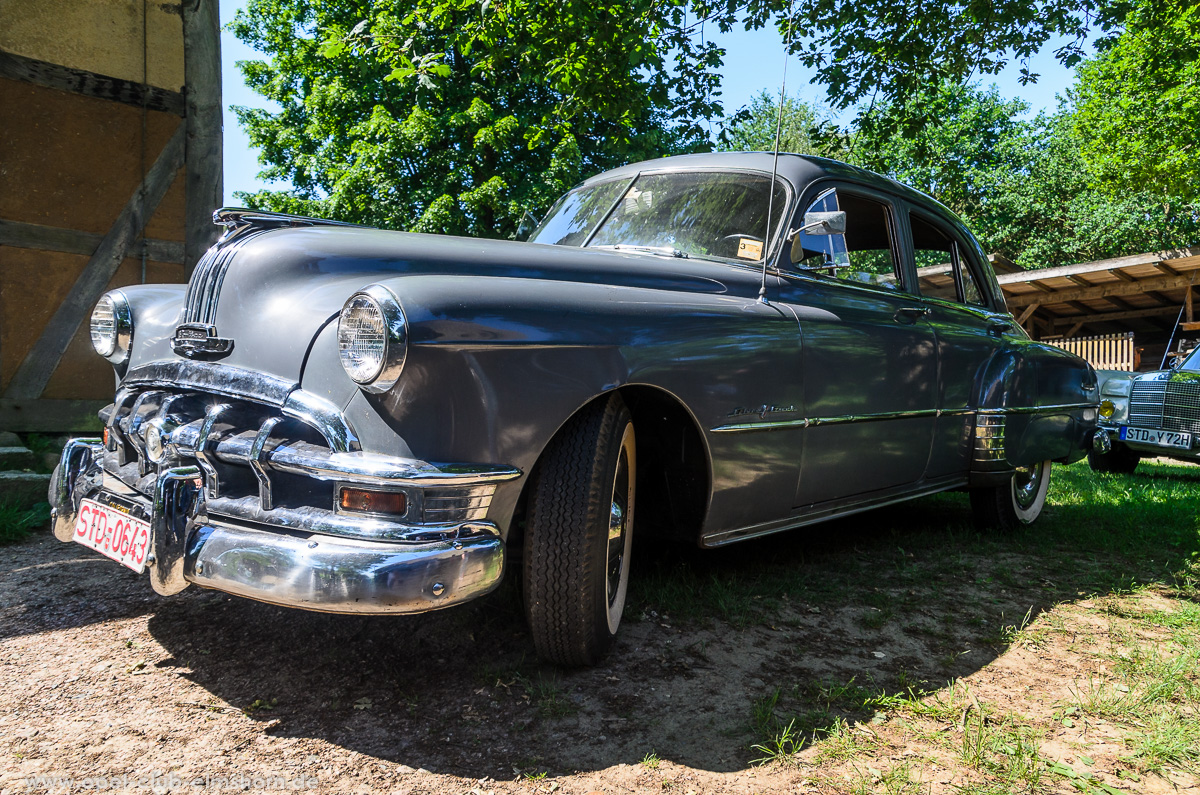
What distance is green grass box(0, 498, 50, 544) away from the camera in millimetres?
3922

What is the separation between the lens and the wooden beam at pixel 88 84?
525 centimetres

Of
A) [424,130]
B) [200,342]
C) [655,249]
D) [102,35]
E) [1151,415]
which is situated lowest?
[1151,415]

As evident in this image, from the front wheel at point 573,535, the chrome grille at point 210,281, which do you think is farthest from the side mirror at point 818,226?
the chrome grille at point 210,281

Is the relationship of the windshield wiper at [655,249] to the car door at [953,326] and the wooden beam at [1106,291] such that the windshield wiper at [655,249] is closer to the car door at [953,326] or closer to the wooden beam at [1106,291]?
the car door at [953,326]

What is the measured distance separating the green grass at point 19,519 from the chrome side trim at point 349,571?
262cm

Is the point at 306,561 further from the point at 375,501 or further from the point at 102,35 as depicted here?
the point at 102,35

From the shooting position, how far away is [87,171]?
219 inches

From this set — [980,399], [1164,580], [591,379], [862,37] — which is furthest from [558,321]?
[862,37]

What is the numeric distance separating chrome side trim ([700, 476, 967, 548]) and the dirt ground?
0.34 m

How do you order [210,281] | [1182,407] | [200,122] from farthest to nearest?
[1182,407] < [200,122] < [210,281]

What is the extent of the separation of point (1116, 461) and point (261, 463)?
30.6 ft

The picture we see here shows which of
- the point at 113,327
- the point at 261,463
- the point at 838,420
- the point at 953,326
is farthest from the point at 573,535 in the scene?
the point at 953,326

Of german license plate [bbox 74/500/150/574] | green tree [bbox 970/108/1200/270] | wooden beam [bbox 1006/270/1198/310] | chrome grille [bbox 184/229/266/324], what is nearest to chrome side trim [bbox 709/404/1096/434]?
chrome grille [bbox 184/229/266/324]

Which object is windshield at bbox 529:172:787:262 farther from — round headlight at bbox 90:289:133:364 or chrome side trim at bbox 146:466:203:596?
chrome side trim at bbox 146:466:203:596
